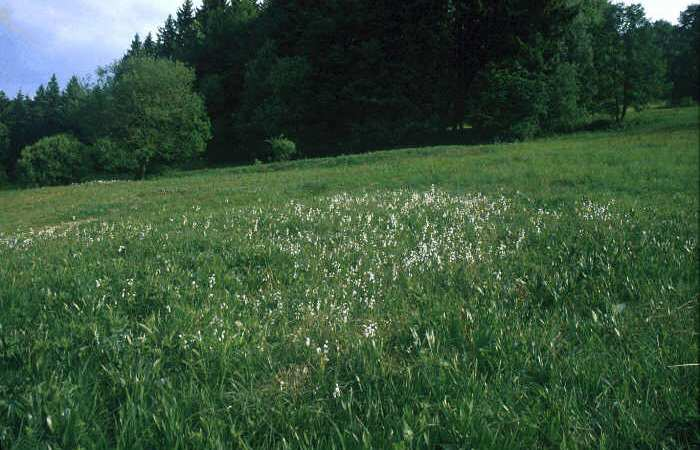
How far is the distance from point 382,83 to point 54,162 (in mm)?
53027

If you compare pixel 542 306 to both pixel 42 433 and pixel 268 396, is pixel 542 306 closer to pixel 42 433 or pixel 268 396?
pixel 268 396

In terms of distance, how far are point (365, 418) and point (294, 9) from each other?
86.6 meters

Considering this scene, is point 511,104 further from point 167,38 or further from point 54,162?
point 167,38

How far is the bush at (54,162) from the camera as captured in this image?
232ft

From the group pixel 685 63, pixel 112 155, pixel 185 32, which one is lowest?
pixel 112 155

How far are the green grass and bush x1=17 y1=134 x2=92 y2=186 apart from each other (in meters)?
75.5

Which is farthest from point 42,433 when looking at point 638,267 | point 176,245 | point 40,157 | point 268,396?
point 40,157

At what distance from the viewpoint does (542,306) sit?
4.68 metres

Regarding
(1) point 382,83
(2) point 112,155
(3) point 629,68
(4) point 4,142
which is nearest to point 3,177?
(4) point 4,142

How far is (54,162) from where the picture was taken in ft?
233

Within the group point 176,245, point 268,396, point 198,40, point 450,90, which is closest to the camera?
point 268,396

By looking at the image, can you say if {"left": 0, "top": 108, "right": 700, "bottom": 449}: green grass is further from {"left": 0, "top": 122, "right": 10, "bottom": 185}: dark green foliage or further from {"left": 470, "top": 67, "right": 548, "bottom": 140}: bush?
{"left": 0, "top": 122, "right": 10, "bottom": 185}: dark green foliage

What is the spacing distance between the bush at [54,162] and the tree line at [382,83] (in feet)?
0.65

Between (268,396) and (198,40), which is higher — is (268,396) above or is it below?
below
